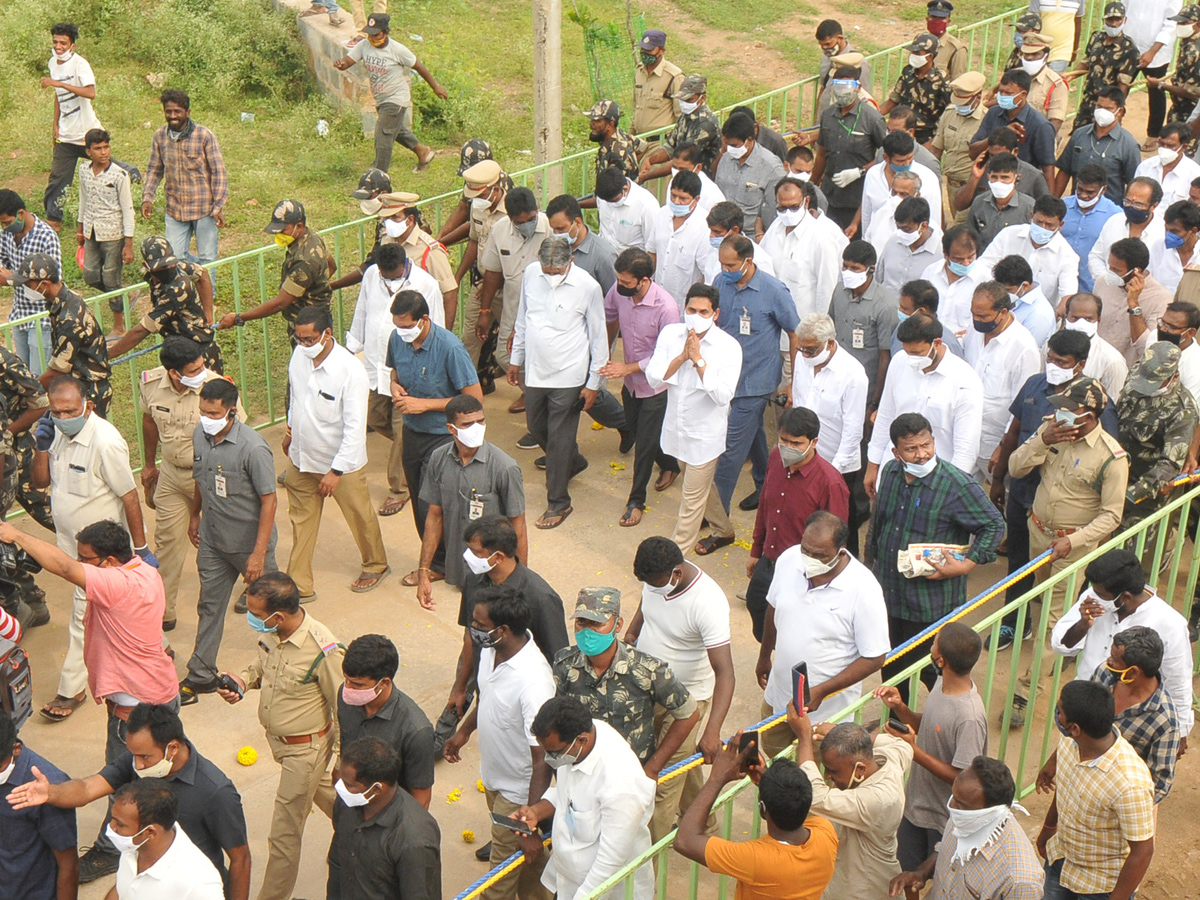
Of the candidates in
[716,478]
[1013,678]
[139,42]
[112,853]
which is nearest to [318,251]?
[716,478]

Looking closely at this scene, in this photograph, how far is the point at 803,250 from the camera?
959cm

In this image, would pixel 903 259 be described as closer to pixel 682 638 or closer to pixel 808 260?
pixel 808 260

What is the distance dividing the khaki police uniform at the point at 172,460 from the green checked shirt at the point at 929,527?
11.4 feet

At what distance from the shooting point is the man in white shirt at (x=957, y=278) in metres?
8.89

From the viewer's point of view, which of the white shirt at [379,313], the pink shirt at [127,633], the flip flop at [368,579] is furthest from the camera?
the white shirt at [379,313]

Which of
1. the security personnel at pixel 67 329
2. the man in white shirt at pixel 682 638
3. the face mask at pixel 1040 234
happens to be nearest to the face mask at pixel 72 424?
the security personnel at pixel 67 329

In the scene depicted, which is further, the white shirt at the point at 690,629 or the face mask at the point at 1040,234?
the face mask at the point at 1040,234

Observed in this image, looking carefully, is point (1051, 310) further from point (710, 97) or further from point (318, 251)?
point (710, 97)

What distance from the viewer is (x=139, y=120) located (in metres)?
15.9

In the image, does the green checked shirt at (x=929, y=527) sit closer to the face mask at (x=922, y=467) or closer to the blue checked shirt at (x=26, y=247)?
the face mask at (x=922, y=467)

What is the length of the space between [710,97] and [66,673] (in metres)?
10.7

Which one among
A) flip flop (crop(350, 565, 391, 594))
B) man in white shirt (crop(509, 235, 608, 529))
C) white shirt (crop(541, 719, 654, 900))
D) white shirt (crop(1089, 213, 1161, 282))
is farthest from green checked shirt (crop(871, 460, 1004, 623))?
flip flop (crop(350, 565, 391, 594))

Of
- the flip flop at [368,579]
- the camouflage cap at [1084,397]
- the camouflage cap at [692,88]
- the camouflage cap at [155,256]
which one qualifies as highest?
the camouflage cap at [1084,397]

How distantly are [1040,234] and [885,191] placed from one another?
62.1 inches
